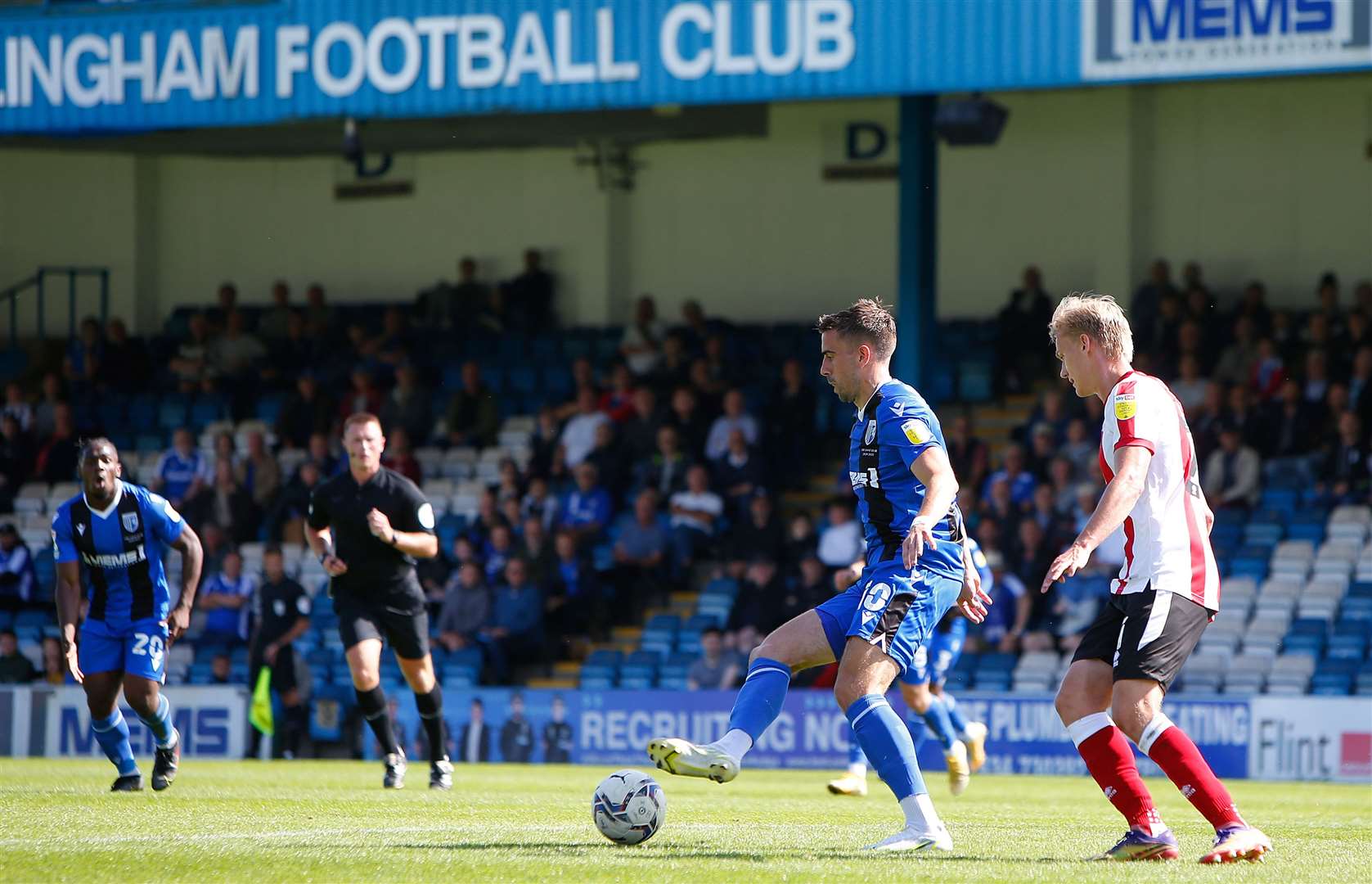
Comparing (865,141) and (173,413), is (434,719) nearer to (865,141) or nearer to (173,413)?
(173,413)

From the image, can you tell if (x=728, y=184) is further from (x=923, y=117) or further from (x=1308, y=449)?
(x=1308, y=449)

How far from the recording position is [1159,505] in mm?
7070

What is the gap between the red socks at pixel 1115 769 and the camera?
711 centimetres

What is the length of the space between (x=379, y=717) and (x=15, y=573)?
38.0 ft

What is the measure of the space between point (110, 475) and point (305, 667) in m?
9.04

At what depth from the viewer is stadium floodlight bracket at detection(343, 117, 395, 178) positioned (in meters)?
21.0

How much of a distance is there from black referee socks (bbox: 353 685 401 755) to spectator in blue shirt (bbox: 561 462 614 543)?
9101mm

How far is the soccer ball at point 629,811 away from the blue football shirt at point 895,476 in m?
1.20

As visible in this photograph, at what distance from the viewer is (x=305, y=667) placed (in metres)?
19.4

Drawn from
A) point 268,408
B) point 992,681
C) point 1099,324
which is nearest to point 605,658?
point 992,681

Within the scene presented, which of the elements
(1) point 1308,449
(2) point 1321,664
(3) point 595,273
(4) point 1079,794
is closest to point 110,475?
(4) point 1079,794

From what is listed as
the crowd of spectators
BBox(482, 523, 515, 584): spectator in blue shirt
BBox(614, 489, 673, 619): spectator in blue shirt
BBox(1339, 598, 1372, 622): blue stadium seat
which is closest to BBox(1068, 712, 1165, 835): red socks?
the crowd of spectators

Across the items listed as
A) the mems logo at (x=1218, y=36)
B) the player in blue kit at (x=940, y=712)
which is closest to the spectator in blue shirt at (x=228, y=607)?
the player in blue kit at (x=940, y=712)

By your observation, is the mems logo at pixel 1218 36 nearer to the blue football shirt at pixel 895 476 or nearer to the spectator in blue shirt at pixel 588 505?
the spectator in blue shirt at pixel 588 505
